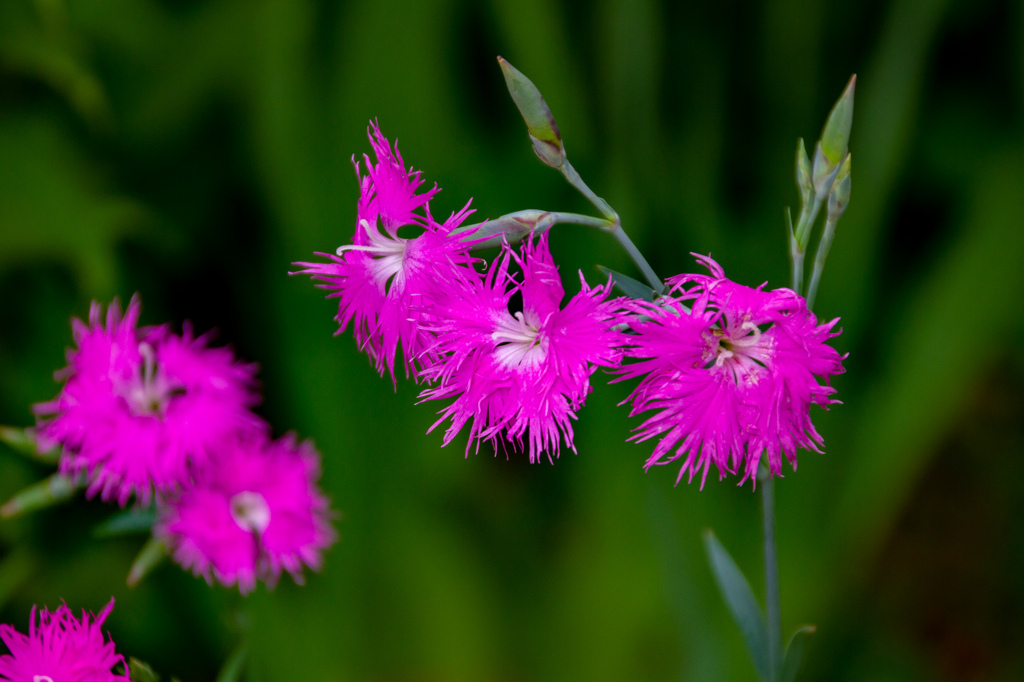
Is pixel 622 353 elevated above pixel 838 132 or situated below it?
below

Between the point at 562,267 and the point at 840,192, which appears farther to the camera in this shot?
the point at 562,267

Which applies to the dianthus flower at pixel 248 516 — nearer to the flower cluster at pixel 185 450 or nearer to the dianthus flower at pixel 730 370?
the flower cluster at pixel 185 450

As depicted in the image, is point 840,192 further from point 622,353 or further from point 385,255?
point 385,255

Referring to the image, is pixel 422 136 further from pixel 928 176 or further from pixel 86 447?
pixel 928 176

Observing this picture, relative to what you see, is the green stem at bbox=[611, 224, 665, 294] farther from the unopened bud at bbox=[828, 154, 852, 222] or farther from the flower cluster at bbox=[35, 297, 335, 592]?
the flower cluster at bbox=[35, 297, 335, 592]

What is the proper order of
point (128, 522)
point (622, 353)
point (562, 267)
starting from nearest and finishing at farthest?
point (622, 353), point (128, 522), point (562, 267)

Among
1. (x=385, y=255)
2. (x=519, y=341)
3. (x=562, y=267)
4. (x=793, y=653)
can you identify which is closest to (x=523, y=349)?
(x=519, y=341)
